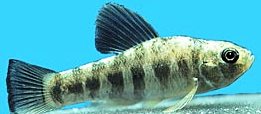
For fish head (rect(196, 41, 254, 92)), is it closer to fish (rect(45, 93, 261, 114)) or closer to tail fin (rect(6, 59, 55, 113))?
fish (rect(45, 93, 261, 114))

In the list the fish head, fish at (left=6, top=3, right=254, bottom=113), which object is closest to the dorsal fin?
fish at (left=6, top=3, right=254, bottom=113)

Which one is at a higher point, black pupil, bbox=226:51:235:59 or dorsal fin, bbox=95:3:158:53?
dorsal fin, bbox=95:3:158:53

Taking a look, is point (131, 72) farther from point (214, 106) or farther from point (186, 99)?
point (214, 106)

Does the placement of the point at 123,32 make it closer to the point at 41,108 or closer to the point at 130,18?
the point at 130,18

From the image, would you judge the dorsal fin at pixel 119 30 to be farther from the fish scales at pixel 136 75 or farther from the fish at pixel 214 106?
the fish at pixel 214 106

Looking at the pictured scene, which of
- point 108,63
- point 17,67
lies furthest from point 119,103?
point 17,67

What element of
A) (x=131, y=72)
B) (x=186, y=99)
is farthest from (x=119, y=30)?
(x=186, y=99)

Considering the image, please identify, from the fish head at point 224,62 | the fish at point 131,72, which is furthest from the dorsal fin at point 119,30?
the fish head at point 224,62

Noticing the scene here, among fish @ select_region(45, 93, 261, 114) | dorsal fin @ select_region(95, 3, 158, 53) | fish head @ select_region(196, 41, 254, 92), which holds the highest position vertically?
dorsal fin @ select_region(95, 3, 158, 53)
